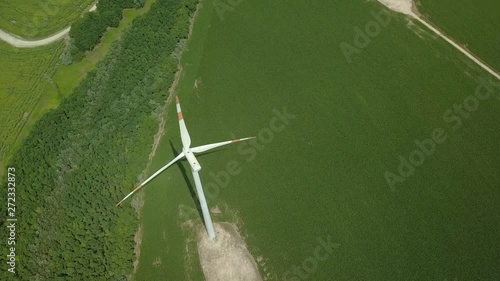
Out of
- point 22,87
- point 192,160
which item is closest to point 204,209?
point 192,160

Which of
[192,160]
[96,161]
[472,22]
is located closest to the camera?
[192,160]

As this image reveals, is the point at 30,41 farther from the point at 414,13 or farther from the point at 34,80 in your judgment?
the point at 414,13

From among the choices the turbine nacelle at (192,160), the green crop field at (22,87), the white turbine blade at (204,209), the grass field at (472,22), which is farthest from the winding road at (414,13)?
the green crop field at (22,87)

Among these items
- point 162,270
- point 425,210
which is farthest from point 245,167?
point 425,210

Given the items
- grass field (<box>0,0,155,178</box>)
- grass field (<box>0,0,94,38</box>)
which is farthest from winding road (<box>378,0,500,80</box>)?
grass field (<box>0,0,94,38</box>)

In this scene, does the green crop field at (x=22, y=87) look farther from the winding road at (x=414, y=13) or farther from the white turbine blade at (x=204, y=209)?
the winding road at (x=414, y=13)

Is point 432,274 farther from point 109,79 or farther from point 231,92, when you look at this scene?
point 109,79

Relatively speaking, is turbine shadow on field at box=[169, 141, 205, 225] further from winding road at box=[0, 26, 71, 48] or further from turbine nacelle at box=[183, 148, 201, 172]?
winding road at box=[0, 26, 71, 48]
